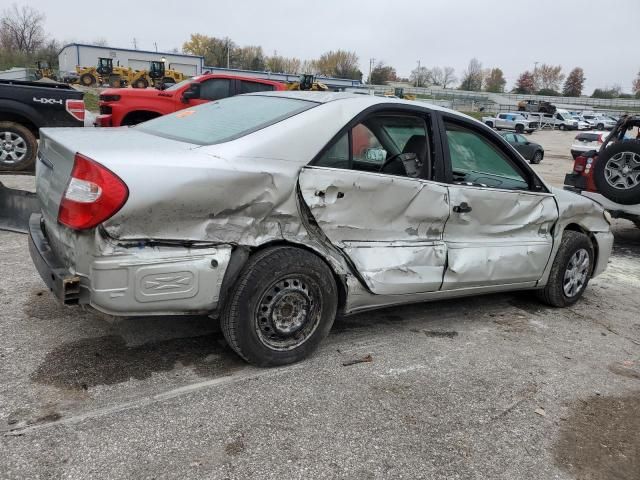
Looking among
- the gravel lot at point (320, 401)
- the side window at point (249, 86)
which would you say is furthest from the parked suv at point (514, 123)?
the gravel lot at point (320, 401)

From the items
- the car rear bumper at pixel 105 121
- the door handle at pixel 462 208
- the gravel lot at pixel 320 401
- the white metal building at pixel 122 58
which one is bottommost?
the gravel lot at pixel 320 401

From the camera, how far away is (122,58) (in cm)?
6112

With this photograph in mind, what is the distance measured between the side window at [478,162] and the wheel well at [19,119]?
6083 mm

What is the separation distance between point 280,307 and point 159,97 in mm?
8585

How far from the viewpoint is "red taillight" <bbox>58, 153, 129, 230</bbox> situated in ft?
8.29

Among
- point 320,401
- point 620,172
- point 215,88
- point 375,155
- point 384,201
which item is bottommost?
point 320,401

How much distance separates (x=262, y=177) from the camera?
292 centimetres

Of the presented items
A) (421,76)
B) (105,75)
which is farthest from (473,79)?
(105,75)

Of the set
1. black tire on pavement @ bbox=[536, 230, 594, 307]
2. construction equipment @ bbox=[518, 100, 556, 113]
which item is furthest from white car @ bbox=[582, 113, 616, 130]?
black tire on pavement @ bbox=[536, 230, 594, 307]

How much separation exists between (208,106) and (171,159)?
1.34 metres

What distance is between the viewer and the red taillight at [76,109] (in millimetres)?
7418

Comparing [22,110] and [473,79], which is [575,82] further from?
[22,110]

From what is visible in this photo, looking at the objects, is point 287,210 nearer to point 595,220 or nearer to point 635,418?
point 635,418

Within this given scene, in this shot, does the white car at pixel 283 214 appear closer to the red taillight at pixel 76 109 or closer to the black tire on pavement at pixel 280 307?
the black tire on pavement at pixel 280 307
